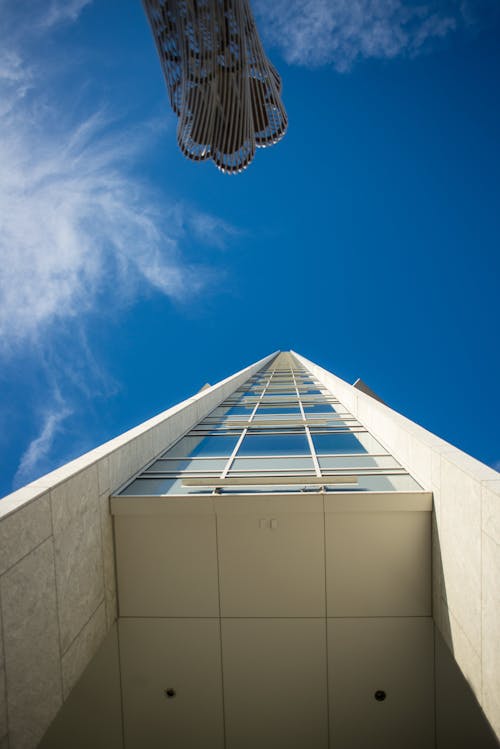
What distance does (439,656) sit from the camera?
6426 mm

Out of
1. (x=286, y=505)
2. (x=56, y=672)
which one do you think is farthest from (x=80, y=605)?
(x=286, y=505)

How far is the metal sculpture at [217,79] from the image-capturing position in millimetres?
21938

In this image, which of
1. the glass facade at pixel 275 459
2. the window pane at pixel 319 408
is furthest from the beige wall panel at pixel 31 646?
the window pane at pixel 319 408

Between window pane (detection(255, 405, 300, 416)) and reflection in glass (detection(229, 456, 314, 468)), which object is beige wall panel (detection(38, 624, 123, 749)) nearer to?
reflection in glass (detection(229, 456, 314, 468))

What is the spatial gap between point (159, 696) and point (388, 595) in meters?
3.73

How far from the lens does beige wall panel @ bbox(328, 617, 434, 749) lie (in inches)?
254

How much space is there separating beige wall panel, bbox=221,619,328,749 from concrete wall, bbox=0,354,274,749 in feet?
6.61

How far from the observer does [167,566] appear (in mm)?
6918

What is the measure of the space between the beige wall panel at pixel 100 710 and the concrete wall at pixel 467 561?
4830 mm

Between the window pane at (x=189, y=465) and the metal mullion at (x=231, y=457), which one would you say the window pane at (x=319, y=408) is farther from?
the window pane at (x=189, y=465)

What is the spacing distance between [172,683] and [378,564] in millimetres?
3532

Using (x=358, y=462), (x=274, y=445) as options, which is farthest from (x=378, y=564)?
(x=274, y=445)

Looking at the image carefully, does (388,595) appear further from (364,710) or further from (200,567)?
(200,567)

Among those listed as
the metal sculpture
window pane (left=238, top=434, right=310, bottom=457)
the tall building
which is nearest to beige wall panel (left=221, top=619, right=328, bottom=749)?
the tall building
